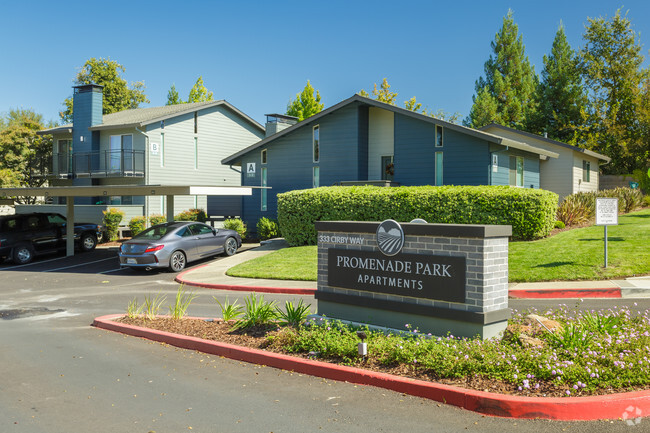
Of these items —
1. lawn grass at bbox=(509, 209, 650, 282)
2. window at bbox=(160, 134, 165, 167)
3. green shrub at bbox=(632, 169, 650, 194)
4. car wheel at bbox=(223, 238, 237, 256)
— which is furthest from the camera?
green shrub at bbox=(632, 169, 650, 194)

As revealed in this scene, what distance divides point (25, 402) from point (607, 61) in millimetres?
49990

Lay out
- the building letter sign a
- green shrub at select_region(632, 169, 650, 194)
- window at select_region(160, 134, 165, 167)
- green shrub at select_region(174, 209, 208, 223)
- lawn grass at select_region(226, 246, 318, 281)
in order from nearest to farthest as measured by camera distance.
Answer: lawn grass at select_region(226, 246, 318, 281) < green shrub at select_region(174, 209, 208, 223) < the building letter sign a < window at select_region(160, 134, 165, 167) < green shrub at select_region(632, 169, 650, 194)

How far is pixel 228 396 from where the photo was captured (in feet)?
21.0

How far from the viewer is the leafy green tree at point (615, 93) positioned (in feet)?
143

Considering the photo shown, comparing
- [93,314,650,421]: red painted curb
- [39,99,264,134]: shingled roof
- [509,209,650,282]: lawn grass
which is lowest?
[93,314,650,421]: red painted curb

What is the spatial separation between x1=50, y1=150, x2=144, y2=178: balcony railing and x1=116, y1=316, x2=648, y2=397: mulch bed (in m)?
23.9

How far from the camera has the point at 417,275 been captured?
7812mm

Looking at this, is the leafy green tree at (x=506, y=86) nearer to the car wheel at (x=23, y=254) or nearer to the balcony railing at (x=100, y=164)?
the balcony railing at (x=100, y=164)

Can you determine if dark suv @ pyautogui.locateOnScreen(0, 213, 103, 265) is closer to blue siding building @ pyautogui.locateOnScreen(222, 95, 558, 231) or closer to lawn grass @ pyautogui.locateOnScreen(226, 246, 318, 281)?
blue siding building @ pyautogui.locateOnScreen(222, 95, 558, 231)

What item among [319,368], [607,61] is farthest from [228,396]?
[607,61]

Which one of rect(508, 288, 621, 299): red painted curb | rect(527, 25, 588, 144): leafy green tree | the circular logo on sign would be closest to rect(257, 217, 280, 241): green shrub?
rect(508, 288, 621, 299): red painted curb

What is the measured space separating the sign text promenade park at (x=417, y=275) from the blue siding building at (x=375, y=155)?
14.8 metres

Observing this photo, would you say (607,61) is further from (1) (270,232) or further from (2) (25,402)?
(2) (25,402)

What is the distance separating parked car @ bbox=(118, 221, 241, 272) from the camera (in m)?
18.4
